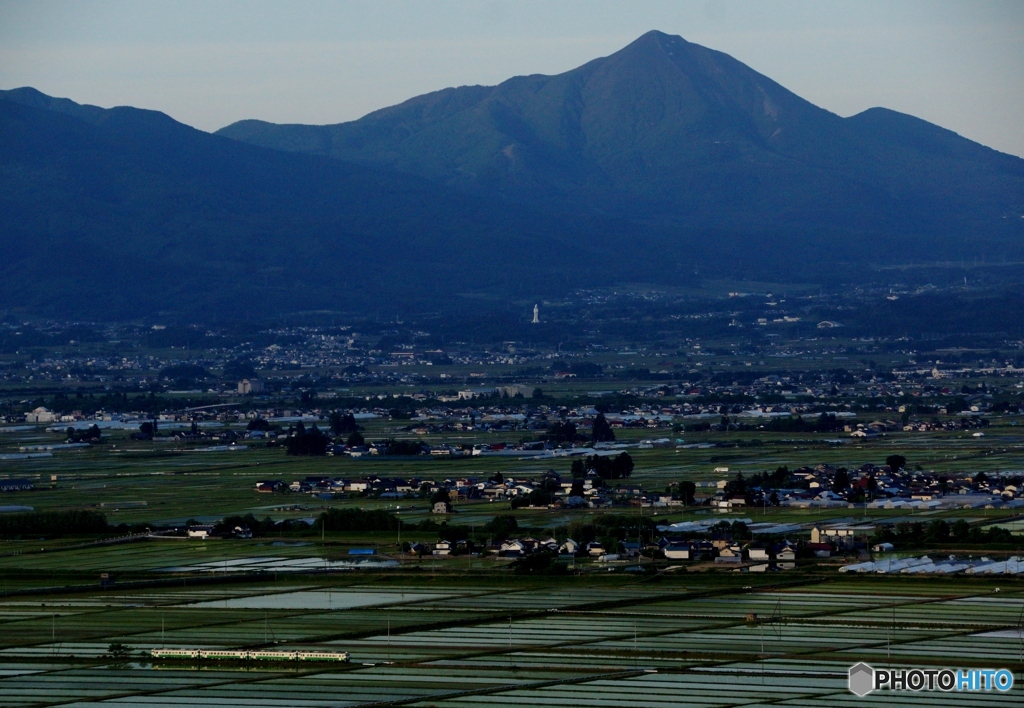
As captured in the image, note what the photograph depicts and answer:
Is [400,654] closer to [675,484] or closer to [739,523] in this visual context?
[739,523]

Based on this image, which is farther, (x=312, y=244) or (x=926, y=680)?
(x=312, y=244)

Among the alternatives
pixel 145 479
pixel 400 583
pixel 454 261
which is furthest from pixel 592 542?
pixel 454 261

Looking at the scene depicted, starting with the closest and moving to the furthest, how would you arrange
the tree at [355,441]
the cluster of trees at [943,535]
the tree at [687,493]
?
the cluster of trees at [943,535]
the tree at [687,493]
the tree at [355,441]

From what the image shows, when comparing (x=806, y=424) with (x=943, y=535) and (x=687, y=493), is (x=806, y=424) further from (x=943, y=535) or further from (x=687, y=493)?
(x=943, y=535)

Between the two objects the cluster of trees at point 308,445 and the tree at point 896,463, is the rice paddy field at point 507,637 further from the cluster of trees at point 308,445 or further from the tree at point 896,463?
the cluster of trees at point 308,445

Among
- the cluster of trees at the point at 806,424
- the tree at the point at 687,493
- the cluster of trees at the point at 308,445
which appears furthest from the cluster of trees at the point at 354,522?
the cluster of trees at the point at 806,424

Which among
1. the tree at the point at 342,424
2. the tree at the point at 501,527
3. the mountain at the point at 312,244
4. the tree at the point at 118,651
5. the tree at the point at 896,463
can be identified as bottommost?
the tree at the point at 342,424

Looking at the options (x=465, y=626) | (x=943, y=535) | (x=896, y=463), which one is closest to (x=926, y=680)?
(x=465, y=626)

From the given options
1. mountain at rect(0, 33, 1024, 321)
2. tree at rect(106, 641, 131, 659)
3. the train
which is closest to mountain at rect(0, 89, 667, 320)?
mountain at rect(0, 33, 1024, 321)
